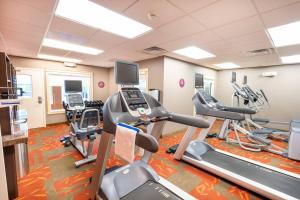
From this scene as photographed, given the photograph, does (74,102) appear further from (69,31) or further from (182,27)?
(182,27)

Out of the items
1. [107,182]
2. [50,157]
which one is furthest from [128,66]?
[50,157]

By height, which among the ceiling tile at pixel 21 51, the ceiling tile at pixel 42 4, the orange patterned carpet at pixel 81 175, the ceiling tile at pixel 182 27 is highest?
the ceiling tile at pixel 21 51

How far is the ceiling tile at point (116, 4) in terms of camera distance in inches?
71.1

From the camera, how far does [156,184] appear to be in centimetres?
205

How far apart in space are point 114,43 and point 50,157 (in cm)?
288

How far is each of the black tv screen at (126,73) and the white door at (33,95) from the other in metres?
4.99

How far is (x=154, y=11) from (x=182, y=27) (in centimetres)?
70

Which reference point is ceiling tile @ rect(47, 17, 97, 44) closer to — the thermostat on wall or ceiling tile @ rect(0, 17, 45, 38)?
ceiling tile @ rect(0, 17, 45, 38)

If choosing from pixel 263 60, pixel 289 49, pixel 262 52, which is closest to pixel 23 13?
pixel 262 52

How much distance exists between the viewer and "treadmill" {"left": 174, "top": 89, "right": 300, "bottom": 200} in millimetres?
2109

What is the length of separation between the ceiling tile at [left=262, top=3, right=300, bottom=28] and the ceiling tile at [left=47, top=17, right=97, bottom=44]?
9.14ft

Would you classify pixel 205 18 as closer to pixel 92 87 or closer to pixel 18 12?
pixel 18 12

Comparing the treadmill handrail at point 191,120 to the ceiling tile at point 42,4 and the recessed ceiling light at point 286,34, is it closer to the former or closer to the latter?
the ceiling tile at point 42,4

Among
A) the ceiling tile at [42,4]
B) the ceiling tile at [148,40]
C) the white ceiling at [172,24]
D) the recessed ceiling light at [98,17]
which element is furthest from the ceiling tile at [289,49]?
the ceiling tile at [42,4]
